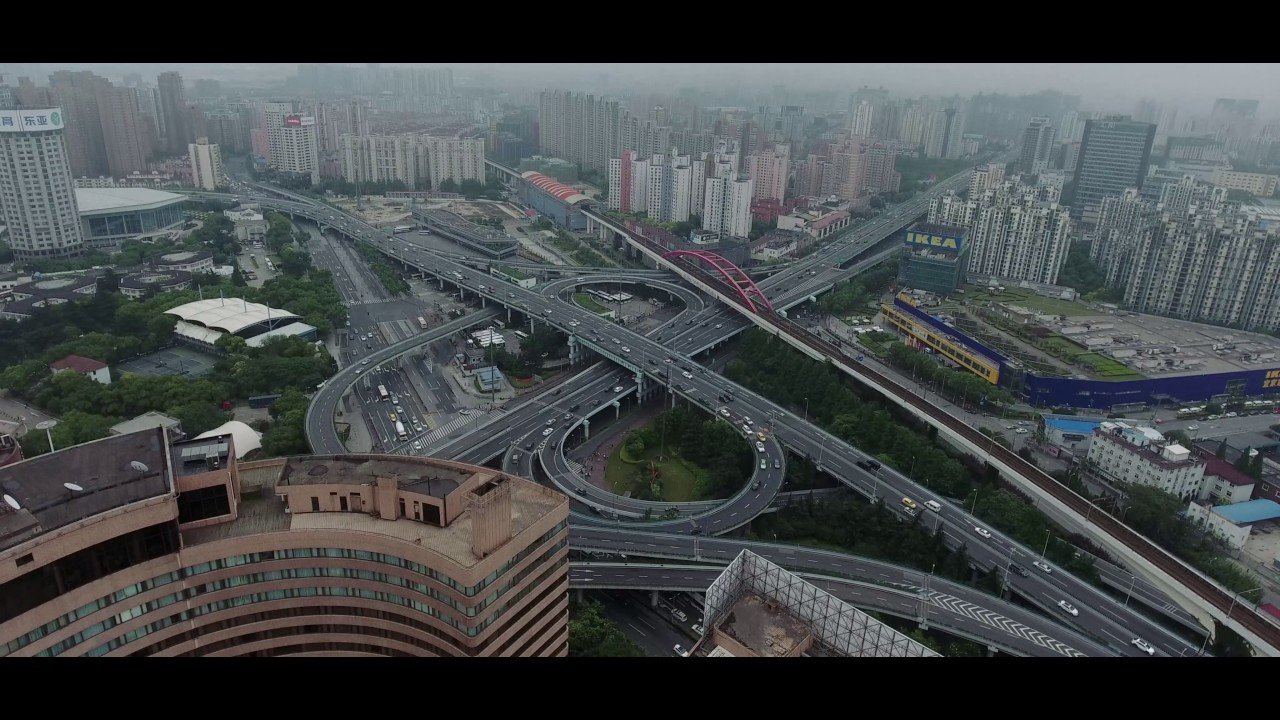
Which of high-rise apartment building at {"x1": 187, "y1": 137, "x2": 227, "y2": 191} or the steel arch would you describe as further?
high-rise apartment building at {"x1": 187, "y1": 137, "x2": 227, "y2": 191}

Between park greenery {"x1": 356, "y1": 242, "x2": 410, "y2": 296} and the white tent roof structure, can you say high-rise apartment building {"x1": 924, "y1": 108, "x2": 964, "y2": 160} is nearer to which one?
park greenery {"x1": 356, "y1": 242, "x2": 410, "y2": 296}

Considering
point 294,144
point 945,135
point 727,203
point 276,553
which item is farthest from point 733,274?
point 945,135

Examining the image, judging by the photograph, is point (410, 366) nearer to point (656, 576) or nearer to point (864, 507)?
point (656, 576)

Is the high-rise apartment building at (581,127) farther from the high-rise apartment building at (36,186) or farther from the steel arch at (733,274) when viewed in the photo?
the high-rise apartment building at (36,186)

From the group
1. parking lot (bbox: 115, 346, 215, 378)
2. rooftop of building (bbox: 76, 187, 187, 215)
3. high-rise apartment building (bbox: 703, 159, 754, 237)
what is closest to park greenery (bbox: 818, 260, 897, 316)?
A: high-rise apartment building (bbox: 703, 159, 754, 237)

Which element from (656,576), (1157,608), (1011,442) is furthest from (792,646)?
(1011,442)

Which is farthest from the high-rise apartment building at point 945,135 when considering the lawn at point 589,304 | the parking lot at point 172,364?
the parking lot at point 172,364

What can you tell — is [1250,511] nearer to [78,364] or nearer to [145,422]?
[145,422]
